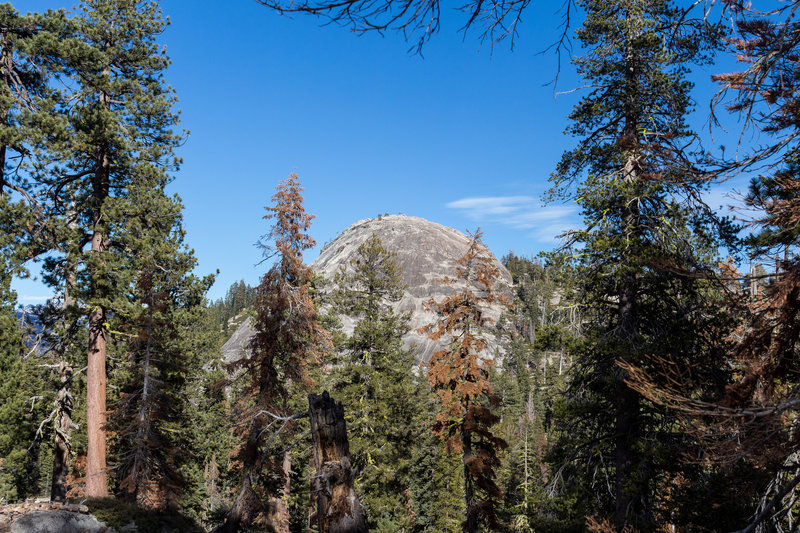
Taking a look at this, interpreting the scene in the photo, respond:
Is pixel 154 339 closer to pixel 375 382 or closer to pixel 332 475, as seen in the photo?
pixel 375 382

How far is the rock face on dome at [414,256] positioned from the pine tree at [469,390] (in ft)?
232

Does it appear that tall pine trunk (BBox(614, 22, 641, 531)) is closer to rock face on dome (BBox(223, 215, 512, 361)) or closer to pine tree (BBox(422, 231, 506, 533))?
pine tree (BBox(422, 231, 506, 533))

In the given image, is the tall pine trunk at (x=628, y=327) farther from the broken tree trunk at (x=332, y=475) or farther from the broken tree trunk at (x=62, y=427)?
the broken tree trunk at (x=62, y=427)

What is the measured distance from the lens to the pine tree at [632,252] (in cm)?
862

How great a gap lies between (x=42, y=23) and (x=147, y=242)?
6.00 metres

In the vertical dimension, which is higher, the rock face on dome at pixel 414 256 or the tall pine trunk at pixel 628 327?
the rock face on dome at pixel 414 256

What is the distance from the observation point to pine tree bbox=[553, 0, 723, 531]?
862 cm

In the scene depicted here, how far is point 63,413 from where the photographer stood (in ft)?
49.2

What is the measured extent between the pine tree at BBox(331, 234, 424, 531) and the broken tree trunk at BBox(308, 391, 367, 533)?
45.0 feet

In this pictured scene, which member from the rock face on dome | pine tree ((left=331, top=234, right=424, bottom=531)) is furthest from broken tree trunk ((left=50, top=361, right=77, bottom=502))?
the rock face on dome

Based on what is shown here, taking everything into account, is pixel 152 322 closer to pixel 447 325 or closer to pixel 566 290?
pixel 447 325

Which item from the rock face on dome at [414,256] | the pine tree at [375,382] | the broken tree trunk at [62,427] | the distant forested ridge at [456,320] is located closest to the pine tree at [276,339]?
the distant forested ridge at [456,320]

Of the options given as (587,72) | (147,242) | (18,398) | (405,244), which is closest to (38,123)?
(147,242)

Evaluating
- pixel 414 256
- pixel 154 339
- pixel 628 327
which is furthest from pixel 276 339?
pixel 414 256
